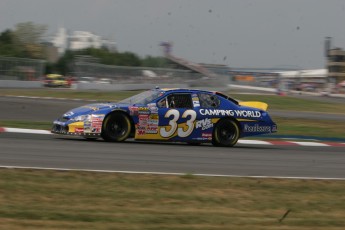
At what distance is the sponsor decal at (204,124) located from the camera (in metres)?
14.6

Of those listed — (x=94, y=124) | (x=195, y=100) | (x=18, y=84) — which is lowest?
(x=94, y=124)

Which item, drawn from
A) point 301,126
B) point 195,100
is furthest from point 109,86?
point 195,100

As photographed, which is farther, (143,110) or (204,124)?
(204,124)

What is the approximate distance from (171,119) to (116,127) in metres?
1.25

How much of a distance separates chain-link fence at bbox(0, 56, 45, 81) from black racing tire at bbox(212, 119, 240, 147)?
3822 centimetres

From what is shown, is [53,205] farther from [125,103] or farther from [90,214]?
[125,103]

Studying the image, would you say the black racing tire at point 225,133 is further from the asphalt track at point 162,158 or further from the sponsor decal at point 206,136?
the asphalt track at point 162,158

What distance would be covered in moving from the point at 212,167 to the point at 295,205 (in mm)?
3214

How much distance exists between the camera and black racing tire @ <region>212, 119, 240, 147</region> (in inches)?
587

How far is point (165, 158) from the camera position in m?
11.8

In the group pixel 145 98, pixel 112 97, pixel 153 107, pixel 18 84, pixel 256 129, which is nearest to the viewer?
pixel 153 107

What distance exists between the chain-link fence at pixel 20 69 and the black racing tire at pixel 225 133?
125ft

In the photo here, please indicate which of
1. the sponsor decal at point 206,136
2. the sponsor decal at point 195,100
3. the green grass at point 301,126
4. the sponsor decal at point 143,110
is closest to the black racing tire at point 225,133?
the sponsor decal at point 206,136

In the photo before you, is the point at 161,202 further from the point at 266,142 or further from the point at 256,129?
the point at 266,142
